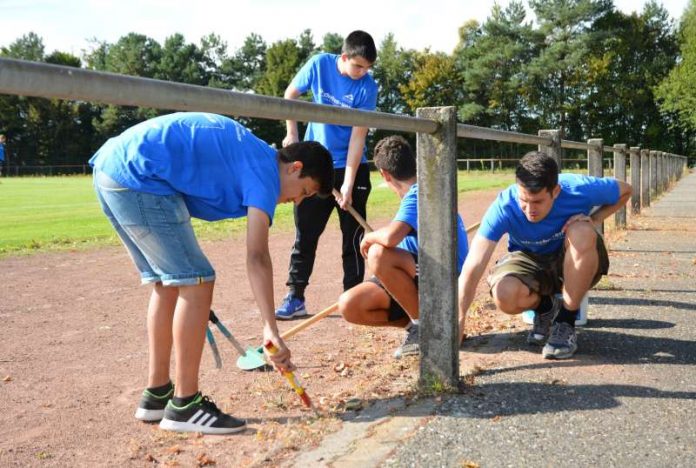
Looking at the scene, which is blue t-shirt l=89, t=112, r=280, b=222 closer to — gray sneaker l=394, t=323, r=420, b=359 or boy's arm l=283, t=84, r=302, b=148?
gray sneaker l=394, t=323, r=420, b=359

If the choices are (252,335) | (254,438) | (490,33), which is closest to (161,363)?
(254,438)

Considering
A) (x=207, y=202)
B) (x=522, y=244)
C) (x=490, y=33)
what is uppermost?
(x=490, y=33)

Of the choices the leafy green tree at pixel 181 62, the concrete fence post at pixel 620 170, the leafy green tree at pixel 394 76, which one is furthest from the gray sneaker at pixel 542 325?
the leafy green tree at pixel 181 62

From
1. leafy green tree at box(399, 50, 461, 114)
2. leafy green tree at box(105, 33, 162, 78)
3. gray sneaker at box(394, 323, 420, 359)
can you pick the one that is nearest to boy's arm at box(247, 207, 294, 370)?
gray sneaker at box(394, 323, 420, 359)

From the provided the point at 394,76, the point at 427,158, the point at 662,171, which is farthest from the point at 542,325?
the point at 394,76

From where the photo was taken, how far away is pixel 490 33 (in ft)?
199

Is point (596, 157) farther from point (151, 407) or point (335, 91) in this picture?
point (151, 407)

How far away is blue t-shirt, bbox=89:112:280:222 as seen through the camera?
2.93 meters

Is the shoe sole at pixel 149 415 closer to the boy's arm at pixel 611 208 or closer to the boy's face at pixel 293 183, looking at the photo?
the boy's face at pixel 293 183

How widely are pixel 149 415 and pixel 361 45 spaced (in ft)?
9.23

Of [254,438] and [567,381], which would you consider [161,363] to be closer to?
[254,438]

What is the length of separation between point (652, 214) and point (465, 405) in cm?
1115

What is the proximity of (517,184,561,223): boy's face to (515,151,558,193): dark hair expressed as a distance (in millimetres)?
27

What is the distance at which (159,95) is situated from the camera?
6.83ft
